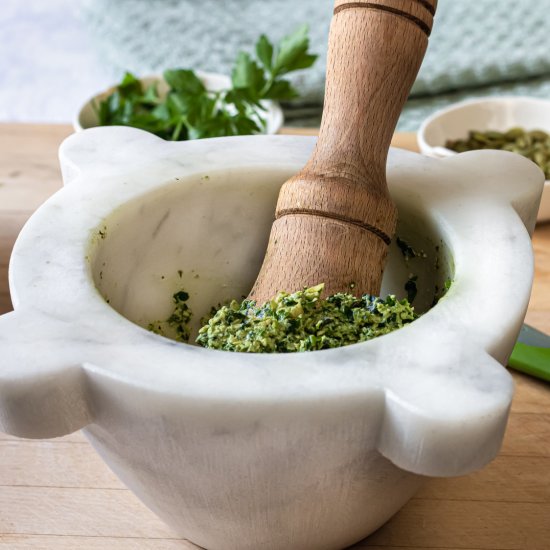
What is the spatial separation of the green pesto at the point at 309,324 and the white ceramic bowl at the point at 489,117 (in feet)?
2.65

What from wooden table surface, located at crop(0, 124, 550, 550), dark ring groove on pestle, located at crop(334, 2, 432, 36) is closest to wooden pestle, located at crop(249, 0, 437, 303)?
dark ring groove on pestle, located at crop(334, 2, 432, 36)

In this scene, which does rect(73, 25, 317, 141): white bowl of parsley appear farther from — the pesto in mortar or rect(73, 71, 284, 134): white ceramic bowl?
the pesto in mortar

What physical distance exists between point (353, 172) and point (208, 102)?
63 cm

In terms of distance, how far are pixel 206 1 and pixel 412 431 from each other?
6.04ft

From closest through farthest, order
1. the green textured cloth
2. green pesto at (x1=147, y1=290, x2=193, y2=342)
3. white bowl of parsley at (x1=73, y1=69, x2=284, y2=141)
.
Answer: green pesto at (x1=147, y1=290, x2=193, y2=342)
white bowl of parsley at (x1=73, y1=69, x2=284, y2=141)
the green textured cloth

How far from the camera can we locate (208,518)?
2.35 ft

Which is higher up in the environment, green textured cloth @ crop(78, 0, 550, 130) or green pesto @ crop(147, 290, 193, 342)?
green textured cloth @ crop(78, 0, 550, 130)

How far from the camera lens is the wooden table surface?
809mm

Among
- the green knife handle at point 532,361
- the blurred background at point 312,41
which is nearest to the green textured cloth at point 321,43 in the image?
the blurred background at point 312,41

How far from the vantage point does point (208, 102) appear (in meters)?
1.42

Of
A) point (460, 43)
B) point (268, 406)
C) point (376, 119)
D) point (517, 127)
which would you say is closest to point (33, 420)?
point (268, 406)

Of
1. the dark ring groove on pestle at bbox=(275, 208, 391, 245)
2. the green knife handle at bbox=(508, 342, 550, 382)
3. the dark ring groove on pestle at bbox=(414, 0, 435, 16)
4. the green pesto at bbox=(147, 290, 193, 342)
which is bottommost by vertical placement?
the green knife handle at bbox=(508, 342, 550, 382)

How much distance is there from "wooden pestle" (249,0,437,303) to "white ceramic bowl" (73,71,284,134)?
60cm

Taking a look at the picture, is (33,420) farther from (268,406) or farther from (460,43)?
(460,43)
